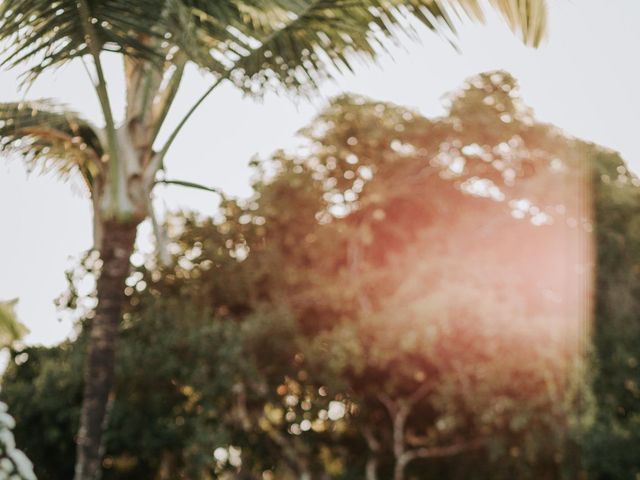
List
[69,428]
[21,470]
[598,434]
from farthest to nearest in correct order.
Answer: [69,428]
[598,434]
[21,470]

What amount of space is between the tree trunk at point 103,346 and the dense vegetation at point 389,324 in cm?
728

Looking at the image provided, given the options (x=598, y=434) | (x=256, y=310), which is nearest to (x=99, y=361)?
(x=256, y=310)

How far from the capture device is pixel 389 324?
13.8 meters

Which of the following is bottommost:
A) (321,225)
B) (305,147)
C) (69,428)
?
(69,428)

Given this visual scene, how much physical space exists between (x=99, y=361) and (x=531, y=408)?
356 inches

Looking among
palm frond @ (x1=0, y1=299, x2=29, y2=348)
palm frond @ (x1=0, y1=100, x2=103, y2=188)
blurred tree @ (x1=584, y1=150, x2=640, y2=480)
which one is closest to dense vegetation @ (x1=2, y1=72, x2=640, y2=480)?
blurred tree @ (x1=584, y1=150, x2=640, y2=480)

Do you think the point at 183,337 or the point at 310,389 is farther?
the point at 310,389

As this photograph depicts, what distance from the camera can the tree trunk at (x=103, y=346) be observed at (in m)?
6.09

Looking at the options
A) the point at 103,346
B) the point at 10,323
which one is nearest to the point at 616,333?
the point at 10,323

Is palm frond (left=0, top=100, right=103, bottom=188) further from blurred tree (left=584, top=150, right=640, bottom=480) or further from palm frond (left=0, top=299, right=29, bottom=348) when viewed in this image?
blurred tree (left=584, top=150, right=640, bottom=480)

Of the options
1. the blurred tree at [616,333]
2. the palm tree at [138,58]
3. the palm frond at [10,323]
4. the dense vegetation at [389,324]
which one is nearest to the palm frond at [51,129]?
the palm tree at [138,58]

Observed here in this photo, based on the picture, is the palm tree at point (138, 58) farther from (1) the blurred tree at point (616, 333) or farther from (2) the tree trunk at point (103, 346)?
(1) the blurred tree at point (616, 333)

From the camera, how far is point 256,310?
49.4 feet

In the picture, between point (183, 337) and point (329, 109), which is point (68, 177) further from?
point (329, 109)
